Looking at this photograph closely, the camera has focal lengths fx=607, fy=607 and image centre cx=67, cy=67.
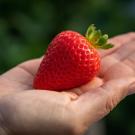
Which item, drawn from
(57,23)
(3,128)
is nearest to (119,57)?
(3,128)

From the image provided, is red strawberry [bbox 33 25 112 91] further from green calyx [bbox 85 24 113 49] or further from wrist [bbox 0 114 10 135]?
wrist [bbox 0 114 10 135]

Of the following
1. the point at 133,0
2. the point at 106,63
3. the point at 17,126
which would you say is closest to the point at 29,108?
the point at 17,126

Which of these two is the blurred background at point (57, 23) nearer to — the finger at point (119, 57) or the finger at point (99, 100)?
the finger at point (119, 57)

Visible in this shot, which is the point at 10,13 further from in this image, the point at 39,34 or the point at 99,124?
the point at 99,124

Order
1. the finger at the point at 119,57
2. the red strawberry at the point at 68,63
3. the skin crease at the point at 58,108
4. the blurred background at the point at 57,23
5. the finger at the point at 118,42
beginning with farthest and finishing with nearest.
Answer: the blurred background at the point at 57,23, the finger at the point at 118,42, the finger at the point at 119,57, the red strawberry at the point at 68,63, the skin crease at the point at 58,108

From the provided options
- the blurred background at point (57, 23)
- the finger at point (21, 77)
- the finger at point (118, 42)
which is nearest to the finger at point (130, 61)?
the finger at point (118, 42)

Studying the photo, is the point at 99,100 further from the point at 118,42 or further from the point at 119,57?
the point at 118,42
